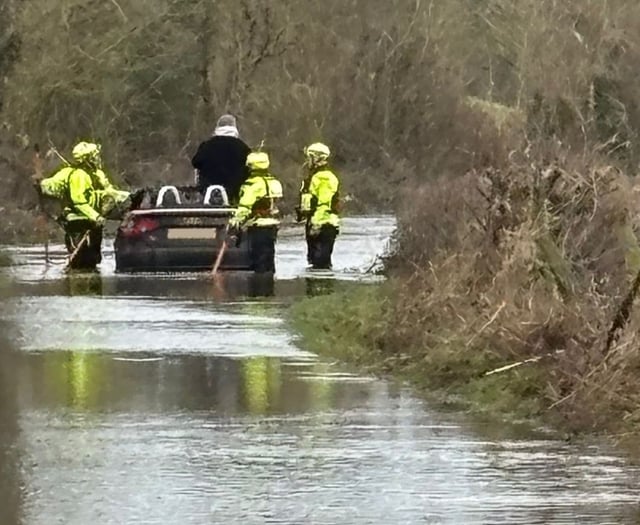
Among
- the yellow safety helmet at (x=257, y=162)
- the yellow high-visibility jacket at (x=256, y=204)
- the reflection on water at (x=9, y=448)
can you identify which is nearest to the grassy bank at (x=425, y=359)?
the reflection on water at (x=9, y=448)

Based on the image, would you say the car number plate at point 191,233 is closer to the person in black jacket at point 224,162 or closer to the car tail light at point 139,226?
the car tail light at point 139,226

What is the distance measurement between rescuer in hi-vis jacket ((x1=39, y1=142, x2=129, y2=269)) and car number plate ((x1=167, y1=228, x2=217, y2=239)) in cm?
120

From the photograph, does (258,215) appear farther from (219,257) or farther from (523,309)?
(523,309)

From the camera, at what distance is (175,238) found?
20453 mm

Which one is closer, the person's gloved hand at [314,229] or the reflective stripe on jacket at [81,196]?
the reflective stripe on jacket at [81,196]

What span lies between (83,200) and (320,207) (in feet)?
9.17

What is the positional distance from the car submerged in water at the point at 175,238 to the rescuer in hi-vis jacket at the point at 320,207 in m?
1.12

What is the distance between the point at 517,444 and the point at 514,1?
4980 cm

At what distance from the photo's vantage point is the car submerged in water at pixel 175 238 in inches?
792

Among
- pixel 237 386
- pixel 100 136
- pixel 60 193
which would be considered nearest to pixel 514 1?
pixel 100 136

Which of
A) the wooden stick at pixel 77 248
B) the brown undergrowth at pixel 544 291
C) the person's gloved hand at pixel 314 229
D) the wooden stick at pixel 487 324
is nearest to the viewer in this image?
the brown undergrowth at pixel 544 291

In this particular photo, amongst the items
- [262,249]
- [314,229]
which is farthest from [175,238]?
[314,229]

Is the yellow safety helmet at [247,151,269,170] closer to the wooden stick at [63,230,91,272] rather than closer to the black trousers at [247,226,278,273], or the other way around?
the black trousers at [247,226,278,273]

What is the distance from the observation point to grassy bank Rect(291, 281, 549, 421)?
1077 centimetres
